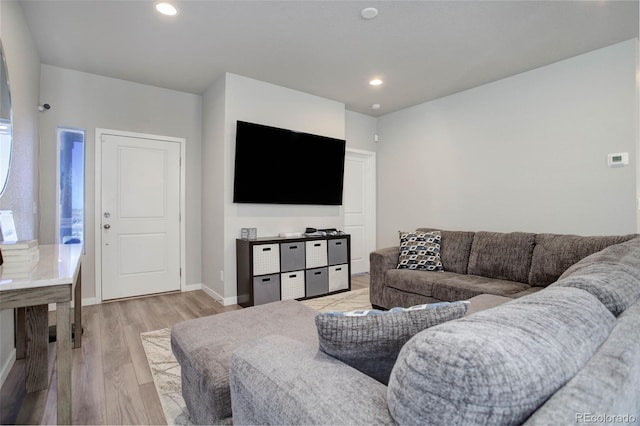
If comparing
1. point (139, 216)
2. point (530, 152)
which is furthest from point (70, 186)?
point (530, 152)

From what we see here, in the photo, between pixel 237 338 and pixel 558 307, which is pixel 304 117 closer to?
pixel 237 338

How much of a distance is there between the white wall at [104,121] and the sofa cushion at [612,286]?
4.12 m

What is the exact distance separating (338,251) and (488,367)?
3.70 m

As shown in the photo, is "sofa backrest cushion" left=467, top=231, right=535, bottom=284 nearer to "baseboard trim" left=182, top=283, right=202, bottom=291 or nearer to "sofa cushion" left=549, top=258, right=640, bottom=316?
"sofa cushion" left=549, top=258, right=640, bottom=316

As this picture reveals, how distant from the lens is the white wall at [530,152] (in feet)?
9.84

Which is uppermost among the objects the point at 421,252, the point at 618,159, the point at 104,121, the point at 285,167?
the point at 104,121

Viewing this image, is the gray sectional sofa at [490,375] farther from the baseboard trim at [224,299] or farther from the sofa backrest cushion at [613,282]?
the baseboard trim at [224,299]

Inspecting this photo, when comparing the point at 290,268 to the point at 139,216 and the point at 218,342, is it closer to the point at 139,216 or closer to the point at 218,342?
the point at 139,216

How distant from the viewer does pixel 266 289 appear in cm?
355

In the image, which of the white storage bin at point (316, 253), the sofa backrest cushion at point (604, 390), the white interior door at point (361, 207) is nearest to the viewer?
the sofa backrest cushion at point (604, 390)

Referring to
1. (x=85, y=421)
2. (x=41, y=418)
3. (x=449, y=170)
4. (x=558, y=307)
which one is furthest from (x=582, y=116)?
(x=41, y=418)

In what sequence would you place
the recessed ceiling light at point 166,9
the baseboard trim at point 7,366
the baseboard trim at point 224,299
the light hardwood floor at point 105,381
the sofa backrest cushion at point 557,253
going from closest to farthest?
the light hardwood floor at point 105,381 < the baseboard trim at point 7,366 < the recessed ceiling light at point 166,9 < the sofa backrest cushion at point 557,253 < the baseboard trim at point 224,299

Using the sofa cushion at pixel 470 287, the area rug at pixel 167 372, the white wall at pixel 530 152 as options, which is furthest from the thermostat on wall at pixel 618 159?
the area rug at pixel 167 372

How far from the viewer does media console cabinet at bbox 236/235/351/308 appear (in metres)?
3.49
